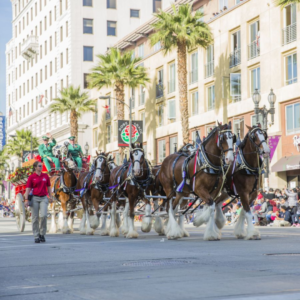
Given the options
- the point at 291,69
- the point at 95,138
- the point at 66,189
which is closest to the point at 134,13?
the point at 95,138

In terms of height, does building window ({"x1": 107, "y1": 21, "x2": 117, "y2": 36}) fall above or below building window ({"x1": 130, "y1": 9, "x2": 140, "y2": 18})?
below

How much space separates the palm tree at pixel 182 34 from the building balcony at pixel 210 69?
3957mm

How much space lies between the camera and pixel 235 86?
41.8 meters

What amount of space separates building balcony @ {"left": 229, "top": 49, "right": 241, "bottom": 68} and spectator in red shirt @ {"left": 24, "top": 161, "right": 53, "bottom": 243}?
91.5 feet

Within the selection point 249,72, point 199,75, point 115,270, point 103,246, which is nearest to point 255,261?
point 115,270

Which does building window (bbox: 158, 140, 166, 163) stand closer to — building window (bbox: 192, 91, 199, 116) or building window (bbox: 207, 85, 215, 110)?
building window (bbox: 192, 91, 199, 116)

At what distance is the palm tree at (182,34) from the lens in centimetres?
3978

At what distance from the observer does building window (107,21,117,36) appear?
2938 inches

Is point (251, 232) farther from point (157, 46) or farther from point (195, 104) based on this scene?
point (157, 46)

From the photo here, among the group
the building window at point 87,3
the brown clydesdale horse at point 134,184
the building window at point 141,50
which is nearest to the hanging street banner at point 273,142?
the brown clydesdale horse at point 134,184

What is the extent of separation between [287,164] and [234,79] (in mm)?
7986

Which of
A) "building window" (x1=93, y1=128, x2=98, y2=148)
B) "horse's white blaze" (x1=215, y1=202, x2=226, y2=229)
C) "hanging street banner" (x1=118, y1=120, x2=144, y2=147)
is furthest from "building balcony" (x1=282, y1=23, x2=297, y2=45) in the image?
"building window" (x1=93, y1=128, x2=98, y2=148)

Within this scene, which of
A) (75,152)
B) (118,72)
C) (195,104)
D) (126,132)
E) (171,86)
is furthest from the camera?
(171,86)

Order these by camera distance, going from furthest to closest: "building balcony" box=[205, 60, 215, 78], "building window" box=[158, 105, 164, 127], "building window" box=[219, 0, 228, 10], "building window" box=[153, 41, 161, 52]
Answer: "building window" box=[153, 41, 161, 52] → "building window" box=[158, 105, 164, 127] → "building window" box=[219, 0, 228, 10] → "building balcony" box=[205, 60, 215, 78]
